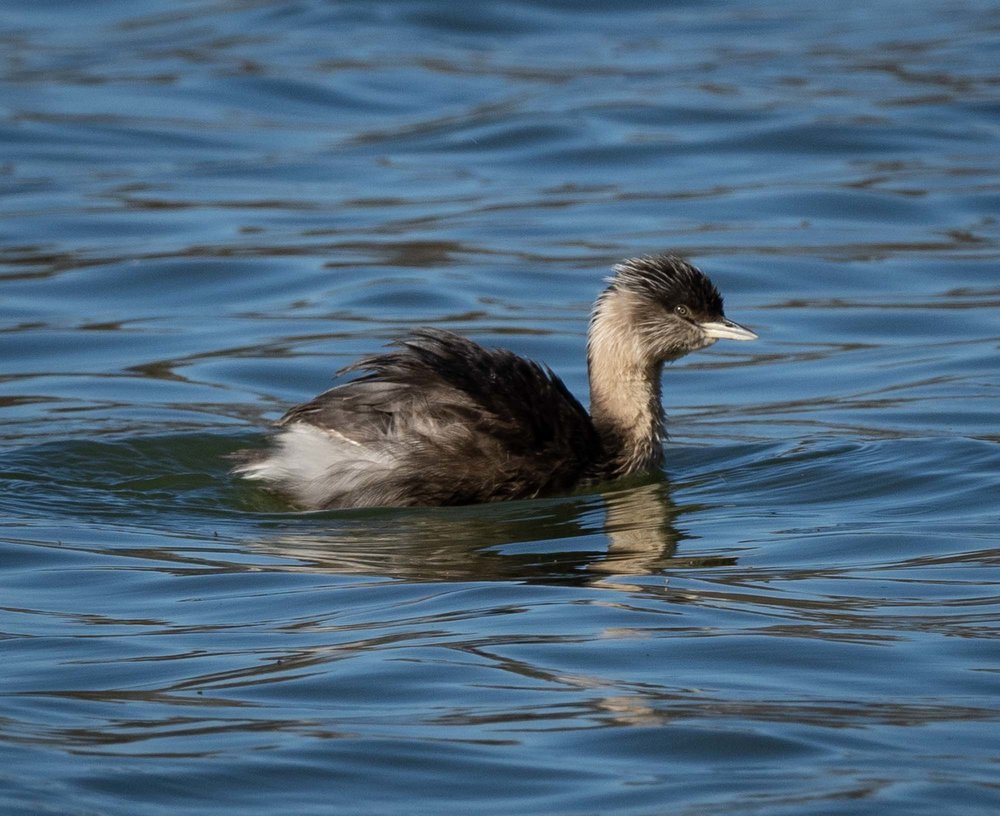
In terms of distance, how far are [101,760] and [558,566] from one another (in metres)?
2.68

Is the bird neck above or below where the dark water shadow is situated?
above

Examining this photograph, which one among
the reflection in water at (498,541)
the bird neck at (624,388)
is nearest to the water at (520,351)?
→ the reflection in water at (498,541)

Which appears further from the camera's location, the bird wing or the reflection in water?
the bird wing

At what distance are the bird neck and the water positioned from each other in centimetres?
25

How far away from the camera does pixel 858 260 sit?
14.3 m

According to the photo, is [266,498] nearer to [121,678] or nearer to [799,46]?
[121,678]

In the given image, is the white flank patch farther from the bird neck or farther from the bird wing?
the bird neck

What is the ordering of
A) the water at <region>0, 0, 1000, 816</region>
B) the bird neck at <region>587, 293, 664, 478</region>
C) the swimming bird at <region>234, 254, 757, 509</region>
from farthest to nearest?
the bird neck at <region>587, 293, 664, 478</region>
the swimming bird at <region>234, 254, 757, 509</region>
the water at <region>0, 0, 1000, 816</region>

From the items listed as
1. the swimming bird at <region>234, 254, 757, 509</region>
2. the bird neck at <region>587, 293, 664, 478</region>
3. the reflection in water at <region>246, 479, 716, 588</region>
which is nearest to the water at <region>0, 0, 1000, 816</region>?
the reflection in water at <region>246, 479, 716, 588</region>

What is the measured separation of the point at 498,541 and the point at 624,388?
158 cm

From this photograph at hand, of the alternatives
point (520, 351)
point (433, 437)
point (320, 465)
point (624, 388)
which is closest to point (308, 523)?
point (320, 465)

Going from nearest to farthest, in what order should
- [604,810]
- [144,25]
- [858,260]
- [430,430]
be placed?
[604,810] → [430,430] → [858,260] → [144,25]

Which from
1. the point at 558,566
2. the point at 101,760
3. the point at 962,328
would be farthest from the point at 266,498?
the point at 962,328

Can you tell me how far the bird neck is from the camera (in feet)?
30.0
